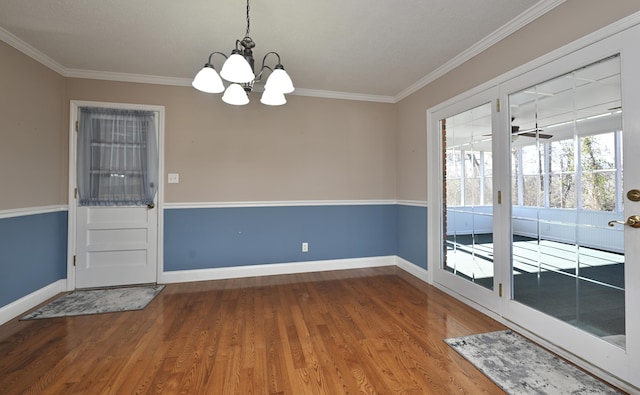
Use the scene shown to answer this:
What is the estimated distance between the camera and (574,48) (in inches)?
70.9

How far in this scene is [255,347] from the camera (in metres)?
1.98

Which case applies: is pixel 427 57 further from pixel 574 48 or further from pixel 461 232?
pixel 461 232

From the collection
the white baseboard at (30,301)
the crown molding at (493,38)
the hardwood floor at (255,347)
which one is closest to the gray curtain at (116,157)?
the white baseboard at (30,301)

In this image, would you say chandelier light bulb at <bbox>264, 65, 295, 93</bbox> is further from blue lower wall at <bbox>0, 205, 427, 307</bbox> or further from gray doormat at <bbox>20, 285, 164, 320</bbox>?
gray doormat at <bbox>20, 285, 164, 320</bbox>

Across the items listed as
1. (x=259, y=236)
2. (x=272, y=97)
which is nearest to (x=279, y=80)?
(x=272, y=97)

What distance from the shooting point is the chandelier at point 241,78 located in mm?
1577

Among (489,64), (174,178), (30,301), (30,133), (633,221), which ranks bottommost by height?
(30,301)

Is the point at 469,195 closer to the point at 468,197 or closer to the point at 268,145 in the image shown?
the point at 468,197

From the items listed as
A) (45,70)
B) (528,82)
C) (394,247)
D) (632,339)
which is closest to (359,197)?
(394,247)

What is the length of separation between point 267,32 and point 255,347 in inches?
98.6

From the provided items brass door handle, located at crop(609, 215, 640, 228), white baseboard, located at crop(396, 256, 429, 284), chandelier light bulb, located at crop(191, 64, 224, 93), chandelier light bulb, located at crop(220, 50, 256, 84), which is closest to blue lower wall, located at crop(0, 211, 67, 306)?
chandelier light bulb, located at crop(191, 64, 224, 93)

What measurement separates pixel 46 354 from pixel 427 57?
158 inches

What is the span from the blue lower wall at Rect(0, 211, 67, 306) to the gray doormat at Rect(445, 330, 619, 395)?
3701mm

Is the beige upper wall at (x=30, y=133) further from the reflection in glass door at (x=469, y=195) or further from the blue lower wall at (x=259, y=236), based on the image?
the reflection in glass door at (x=469, y=195)
